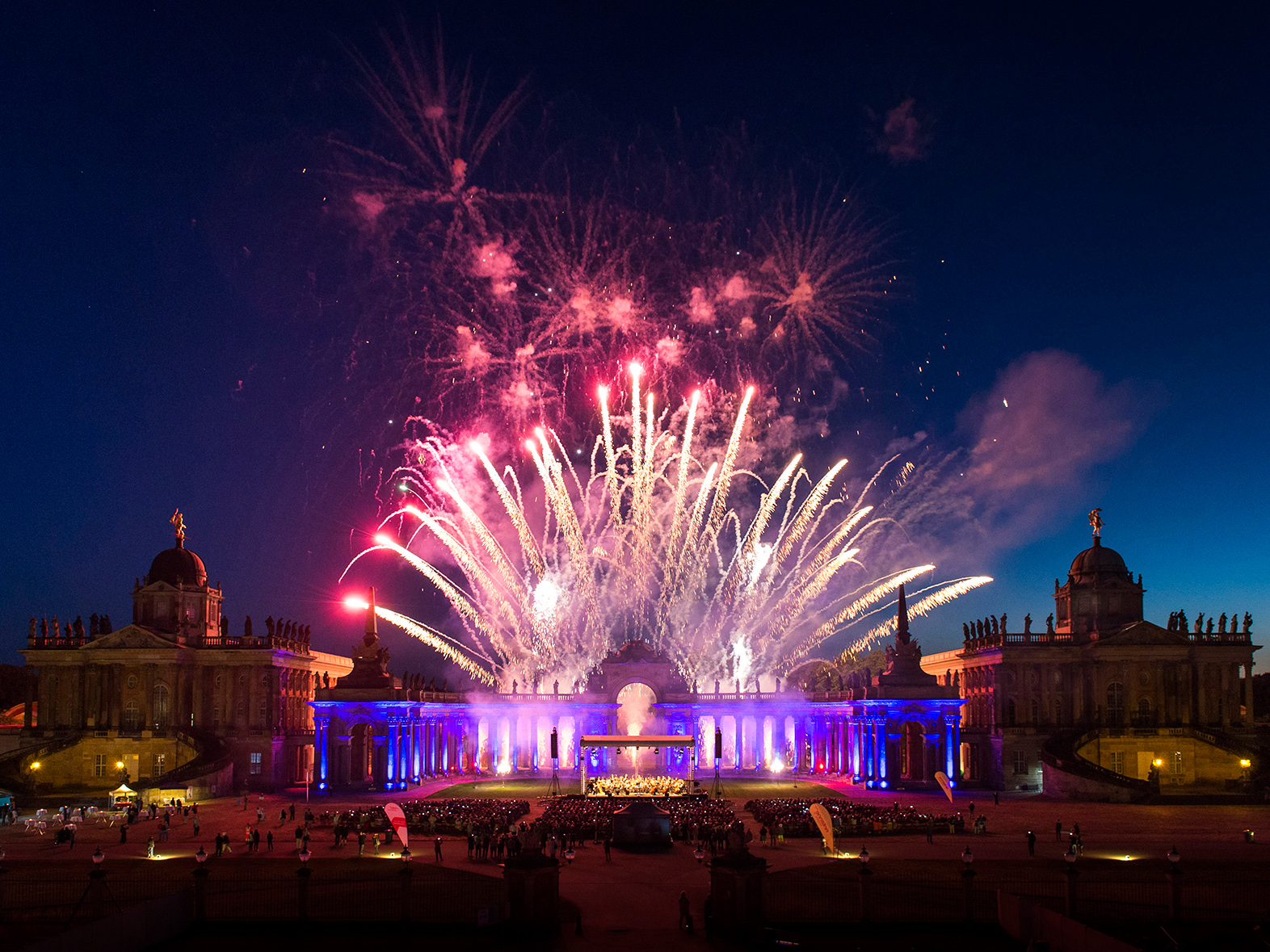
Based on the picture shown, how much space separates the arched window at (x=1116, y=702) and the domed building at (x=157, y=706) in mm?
68792

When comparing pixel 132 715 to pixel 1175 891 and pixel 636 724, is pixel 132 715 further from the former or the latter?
pixel 1175 891

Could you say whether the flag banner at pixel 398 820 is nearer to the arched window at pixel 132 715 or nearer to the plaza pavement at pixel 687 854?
the plaza pavement at pixel 687 854

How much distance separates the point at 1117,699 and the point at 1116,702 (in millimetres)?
293

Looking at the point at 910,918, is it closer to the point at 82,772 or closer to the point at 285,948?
the point at 285,948

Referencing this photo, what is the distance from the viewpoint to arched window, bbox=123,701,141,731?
9156 cm

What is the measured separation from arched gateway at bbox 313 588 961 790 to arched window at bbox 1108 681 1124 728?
1682cm

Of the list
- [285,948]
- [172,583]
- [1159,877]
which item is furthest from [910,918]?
[172,583]

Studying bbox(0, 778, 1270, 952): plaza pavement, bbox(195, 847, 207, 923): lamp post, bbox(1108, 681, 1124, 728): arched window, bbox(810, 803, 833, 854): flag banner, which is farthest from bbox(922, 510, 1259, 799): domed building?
bbox(195, 847, 207, 923): lamp post

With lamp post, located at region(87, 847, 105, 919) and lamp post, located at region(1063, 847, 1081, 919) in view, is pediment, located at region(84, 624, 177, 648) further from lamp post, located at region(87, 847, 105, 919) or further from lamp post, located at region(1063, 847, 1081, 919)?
lamp post, located at region(1063, 847, 1081, 919)

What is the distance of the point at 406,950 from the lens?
32.2 m

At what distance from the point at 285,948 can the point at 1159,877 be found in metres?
32.6

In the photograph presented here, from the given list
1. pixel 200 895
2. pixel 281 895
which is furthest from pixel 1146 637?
pixel 200 895

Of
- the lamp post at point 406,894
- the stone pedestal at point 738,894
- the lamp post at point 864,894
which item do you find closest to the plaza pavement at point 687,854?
the stone pedestal at point 738,894

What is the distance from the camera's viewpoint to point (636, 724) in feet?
328
